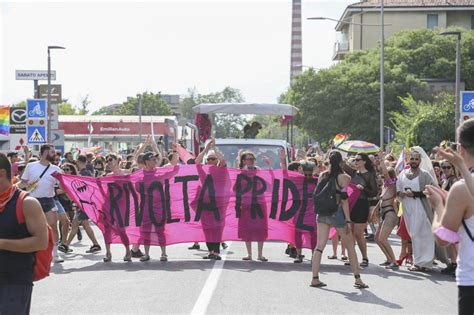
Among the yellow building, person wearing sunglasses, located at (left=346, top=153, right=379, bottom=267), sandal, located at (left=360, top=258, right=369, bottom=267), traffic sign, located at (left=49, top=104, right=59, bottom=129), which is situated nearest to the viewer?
person wearing sunglasses, located at (left=346, top=153, right=379, bottom=267)

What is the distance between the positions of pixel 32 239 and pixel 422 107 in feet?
139

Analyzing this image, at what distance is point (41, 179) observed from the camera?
14.3 metres

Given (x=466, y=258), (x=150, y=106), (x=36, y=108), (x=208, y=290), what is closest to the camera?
(x=466, y=258)

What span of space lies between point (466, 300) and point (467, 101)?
19.1 metres

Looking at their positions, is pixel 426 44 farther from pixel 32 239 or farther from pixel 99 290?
pixel 32 239

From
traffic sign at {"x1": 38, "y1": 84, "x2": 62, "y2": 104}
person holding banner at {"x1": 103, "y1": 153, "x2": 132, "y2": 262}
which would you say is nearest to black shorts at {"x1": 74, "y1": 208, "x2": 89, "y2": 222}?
person holding banner at {"x1": 103, "y1": 153, "x2": 132, "y2": 262}

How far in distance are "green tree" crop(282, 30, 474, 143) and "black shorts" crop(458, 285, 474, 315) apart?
57303 millimetres

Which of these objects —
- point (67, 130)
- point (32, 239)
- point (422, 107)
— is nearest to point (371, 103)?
point (422, 107)

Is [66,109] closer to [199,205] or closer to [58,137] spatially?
[58,137]

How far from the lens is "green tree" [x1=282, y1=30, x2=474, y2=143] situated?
63356 millimetres

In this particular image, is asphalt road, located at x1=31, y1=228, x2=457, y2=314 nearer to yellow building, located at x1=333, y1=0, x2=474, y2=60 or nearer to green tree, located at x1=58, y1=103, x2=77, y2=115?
yellow building, located at x1=333, y1=0, x2=474, y2=60

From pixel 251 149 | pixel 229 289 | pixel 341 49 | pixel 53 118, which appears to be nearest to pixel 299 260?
pixel 229 289

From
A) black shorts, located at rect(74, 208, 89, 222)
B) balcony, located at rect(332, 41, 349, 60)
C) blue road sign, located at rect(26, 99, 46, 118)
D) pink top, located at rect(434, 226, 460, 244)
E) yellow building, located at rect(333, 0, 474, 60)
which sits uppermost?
yellow building, located at rect(333, 0, 474, 60)

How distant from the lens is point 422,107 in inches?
1850
